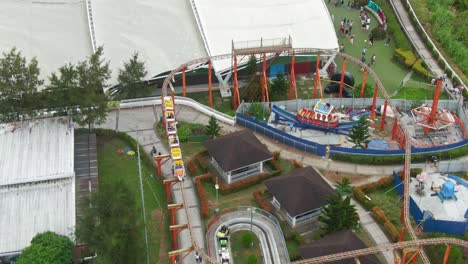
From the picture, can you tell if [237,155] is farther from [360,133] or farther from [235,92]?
[360,133]

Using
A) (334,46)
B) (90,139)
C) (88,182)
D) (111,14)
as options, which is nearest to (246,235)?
(88,182)

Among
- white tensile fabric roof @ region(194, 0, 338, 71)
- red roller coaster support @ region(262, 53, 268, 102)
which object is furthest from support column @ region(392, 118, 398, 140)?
red roller coaster support @ region(262, 53, 268, 102)

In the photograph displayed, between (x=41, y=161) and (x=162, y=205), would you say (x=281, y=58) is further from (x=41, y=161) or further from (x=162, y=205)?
(x=41, y=161)

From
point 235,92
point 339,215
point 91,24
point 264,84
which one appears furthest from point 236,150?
point 91,24

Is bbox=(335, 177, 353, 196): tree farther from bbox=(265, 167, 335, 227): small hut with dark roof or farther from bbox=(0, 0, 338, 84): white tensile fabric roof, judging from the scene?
bbox=(0, 0, 338, 84): white tensile fabric roof

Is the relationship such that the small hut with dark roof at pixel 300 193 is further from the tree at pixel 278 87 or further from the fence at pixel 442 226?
the tree at pixel 278 87
